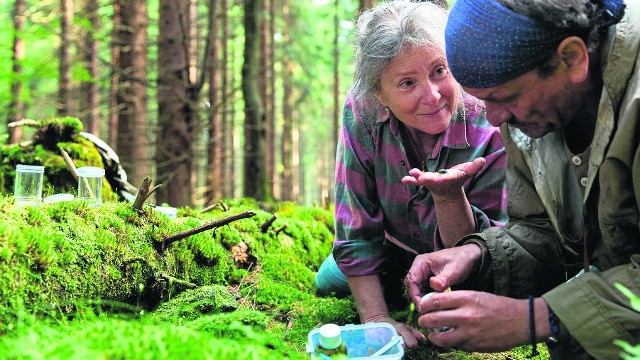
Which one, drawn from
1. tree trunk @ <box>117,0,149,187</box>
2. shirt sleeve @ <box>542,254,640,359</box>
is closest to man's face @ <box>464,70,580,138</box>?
shirt sleeve @ <box>542,254,640,359</box>

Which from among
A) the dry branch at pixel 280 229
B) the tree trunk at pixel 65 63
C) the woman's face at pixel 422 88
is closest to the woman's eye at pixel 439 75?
the woman's face at pixel 422 88

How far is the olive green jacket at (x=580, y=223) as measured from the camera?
1896 mm

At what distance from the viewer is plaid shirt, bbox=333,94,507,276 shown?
3025 millimetres

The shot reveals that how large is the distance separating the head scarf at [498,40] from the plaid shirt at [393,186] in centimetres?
95

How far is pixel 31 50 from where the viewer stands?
19.6 m

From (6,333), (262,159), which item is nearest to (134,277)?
(6,333)

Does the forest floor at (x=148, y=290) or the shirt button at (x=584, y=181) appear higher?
the shirt button at (x=584, y=181)

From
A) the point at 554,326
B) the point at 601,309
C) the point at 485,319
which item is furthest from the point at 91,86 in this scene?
the point at 601,309

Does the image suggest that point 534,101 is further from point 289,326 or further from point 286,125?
point 286,125

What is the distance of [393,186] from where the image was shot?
315cm

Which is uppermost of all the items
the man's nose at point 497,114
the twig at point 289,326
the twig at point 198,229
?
the man's nose at point 497,114

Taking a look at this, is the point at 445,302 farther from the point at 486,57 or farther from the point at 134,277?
the point at 134,277

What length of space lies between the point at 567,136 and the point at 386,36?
41.9 inches

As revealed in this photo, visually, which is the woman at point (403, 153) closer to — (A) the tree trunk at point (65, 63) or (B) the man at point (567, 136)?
(B) the man at point (567, 136)
